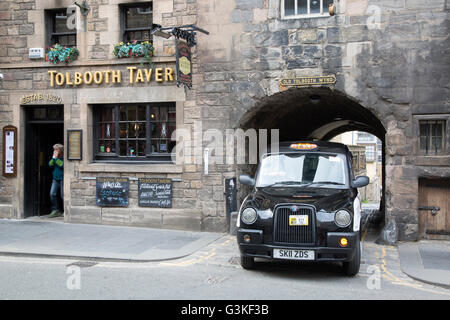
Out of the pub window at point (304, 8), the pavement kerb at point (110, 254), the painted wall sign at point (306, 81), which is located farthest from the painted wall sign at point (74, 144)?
the pub window at point (304, 8)

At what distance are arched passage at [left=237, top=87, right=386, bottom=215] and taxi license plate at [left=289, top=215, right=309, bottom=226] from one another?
4.38 m

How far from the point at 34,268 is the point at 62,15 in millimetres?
7594

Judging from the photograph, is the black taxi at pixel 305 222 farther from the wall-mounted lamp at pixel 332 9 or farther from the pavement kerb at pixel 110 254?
the wall-mounted lamp at pixel 332 9

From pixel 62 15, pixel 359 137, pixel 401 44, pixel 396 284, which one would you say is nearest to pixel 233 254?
pixel 396 284

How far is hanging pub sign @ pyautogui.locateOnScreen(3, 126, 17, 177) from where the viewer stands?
42.0ft

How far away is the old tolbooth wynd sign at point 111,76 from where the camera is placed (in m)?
11.8

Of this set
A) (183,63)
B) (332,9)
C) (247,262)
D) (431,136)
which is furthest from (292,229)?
(332,9)

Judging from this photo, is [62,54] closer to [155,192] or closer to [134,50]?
[134,50]

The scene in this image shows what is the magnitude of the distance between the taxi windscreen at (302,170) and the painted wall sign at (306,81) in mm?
2470

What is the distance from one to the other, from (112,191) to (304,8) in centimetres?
645

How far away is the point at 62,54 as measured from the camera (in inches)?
486

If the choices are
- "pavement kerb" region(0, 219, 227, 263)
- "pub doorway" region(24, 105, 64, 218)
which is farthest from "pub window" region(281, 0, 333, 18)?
"pub doorway" region(24, 105, 64, 218)

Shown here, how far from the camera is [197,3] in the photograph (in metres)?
11.6
